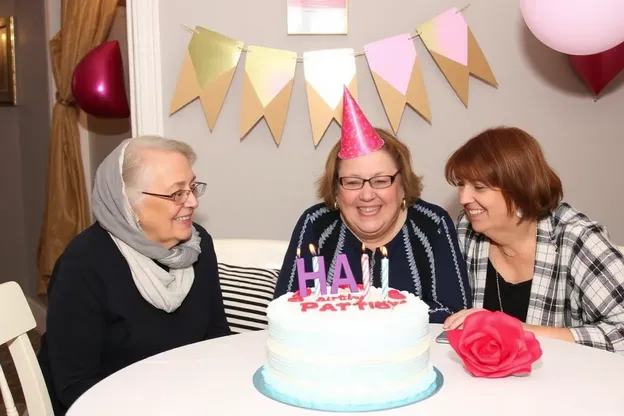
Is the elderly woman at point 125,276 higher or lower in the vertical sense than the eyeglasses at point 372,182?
lower

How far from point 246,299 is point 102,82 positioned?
4.37ft

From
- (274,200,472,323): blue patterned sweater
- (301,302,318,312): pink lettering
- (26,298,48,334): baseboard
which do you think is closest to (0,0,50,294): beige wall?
(26,298,48,334): baseboard

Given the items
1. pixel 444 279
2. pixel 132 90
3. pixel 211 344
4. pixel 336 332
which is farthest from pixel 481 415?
pixel 132 90

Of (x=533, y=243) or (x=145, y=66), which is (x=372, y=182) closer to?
(x=533, y=243)

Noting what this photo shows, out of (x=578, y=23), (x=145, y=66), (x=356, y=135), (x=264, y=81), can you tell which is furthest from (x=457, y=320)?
(x=145, y=66)

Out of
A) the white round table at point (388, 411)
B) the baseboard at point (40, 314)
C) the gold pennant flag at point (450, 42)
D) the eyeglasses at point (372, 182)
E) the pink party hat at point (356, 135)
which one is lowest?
the baseboard at point (40, 314)

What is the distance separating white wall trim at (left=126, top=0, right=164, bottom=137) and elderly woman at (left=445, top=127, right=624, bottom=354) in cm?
115

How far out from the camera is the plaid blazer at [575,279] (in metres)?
2.06

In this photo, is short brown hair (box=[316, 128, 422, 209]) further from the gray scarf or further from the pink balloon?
A: the pink balloon

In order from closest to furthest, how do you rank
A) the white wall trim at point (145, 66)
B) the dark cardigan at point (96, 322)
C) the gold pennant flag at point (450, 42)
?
the dark cardigan at point (96, 322) → the white wall trim at point (145, 66) → the gold pennant flag at point (450, 42)

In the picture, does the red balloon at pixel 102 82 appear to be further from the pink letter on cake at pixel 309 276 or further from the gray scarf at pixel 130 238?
the pink letter on cake at pixel 309 276

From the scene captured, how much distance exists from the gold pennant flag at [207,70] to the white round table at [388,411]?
4.26 ft

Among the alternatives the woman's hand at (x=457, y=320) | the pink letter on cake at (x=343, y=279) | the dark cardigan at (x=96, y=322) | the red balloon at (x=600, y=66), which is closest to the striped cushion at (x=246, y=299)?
the dark cardigan at (x=96, y=322)

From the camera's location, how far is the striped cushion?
2.51 meters
